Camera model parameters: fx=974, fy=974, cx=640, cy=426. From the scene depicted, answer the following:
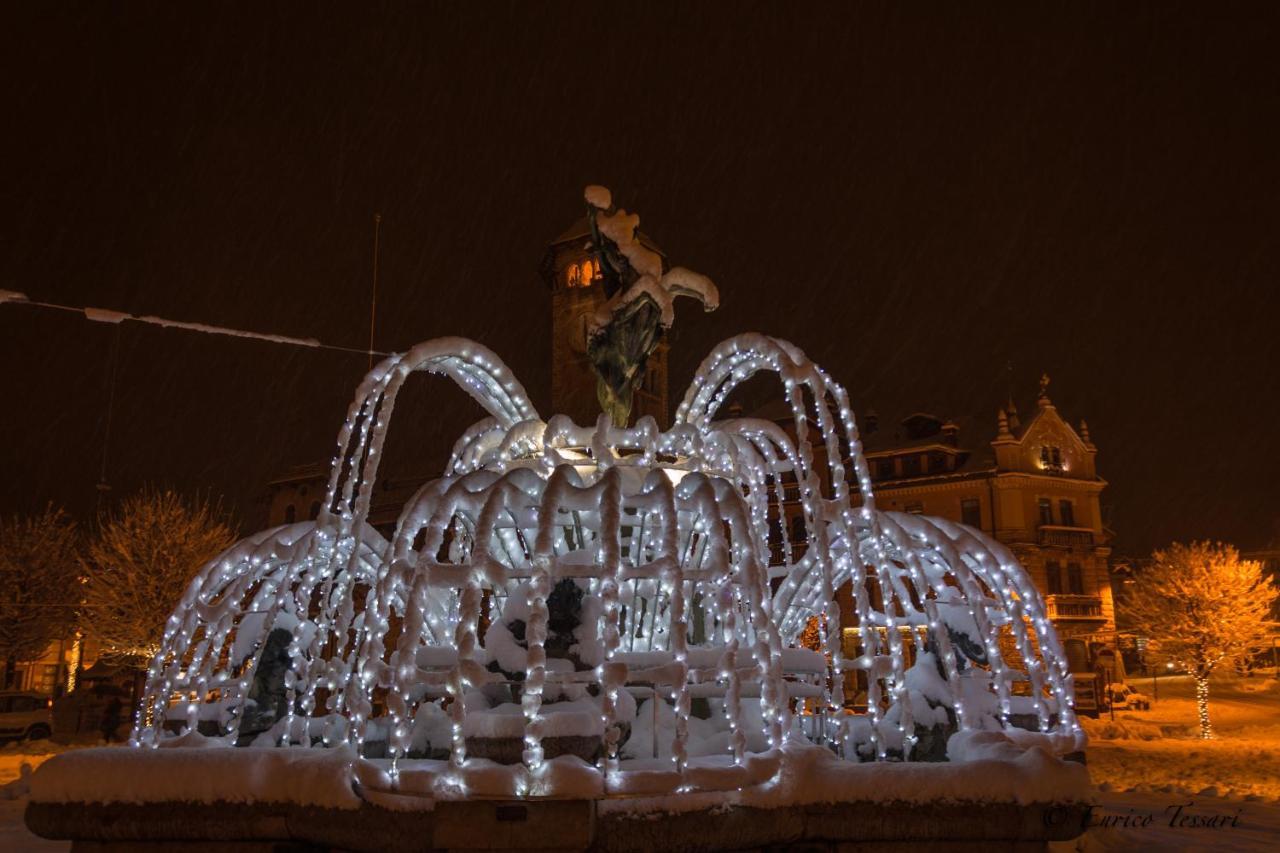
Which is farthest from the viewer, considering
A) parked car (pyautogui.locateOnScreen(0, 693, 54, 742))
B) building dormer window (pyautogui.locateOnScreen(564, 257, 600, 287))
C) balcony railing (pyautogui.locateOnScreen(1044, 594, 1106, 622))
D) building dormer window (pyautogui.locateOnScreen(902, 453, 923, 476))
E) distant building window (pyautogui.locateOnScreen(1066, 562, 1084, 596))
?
building dormer window (pyautogui.locateOnScreen(564, 257, 600, 287))

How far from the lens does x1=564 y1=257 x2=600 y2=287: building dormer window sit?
68.9 m

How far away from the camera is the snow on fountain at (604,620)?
25.8ft

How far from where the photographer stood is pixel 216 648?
11305 millimetres

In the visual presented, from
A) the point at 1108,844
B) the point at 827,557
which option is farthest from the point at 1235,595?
the point at 827,557

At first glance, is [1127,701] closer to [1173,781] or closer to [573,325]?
[1173,781]

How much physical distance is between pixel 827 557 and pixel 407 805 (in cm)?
478

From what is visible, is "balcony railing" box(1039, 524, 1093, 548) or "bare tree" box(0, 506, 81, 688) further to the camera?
"balcony railing" box(1039, 524, 1093, 548)

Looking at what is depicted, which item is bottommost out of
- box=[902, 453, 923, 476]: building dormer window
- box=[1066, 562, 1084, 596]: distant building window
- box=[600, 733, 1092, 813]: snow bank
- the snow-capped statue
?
box=[600, 733, 1092, 813]: snow bank

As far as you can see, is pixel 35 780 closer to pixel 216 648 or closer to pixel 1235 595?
pixel 216 648

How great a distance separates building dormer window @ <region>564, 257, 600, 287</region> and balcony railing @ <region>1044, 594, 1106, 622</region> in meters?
36.4

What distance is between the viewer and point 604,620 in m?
8.41

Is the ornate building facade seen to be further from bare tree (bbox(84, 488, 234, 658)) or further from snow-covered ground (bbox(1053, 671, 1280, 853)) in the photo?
bare tree (bbox(84, 488, 234, 658))

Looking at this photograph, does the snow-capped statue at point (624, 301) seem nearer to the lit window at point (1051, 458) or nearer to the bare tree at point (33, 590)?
the bare tree at point (33, 590)

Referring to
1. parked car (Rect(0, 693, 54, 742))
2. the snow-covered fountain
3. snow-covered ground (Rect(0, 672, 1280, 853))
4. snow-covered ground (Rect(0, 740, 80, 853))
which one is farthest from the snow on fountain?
parked car (Rect(0, 693, 54, 742))
